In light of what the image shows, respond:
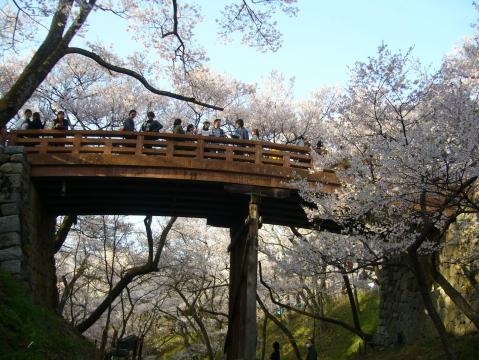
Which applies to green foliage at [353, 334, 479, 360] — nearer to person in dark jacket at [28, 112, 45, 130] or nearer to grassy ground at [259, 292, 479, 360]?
grassy ground at [259, 292, 479, 360]

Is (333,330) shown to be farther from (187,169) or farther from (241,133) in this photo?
(187,169)

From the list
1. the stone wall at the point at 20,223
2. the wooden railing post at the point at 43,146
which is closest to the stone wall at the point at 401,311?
the stone wall at the point at 20,223

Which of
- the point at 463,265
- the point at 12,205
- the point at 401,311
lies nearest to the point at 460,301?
the point at 463,265

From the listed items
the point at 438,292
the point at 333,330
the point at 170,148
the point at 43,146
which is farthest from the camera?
the point at 333,330

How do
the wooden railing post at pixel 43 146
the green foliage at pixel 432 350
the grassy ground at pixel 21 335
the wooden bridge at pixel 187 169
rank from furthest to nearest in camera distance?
the wooden railing post at pixel 43 146, the wooden bridge at pixel 187 169, the green foliage at pixel 432 350, the grassy ground at pixel 21 335

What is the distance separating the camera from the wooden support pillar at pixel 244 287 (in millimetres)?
11352

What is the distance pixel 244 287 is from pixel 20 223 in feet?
18.6

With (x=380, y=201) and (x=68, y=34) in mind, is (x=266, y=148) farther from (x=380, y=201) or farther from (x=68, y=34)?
(x=68, y=34)

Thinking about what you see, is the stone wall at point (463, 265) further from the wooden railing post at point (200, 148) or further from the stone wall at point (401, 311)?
the wooden railing post at point (200, 148)

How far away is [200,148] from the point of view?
12664 mm

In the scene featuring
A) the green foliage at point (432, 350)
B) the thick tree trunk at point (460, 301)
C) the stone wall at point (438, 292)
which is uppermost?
the stone wall at point (438, 292)

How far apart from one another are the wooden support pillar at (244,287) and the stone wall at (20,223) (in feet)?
16.8

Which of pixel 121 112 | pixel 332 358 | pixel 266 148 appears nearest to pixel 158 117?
pixel 121 112

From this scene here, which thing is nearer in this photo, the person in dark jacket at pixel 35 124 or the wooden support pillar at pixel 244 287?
the wooden support pillar at pixel 244 287
